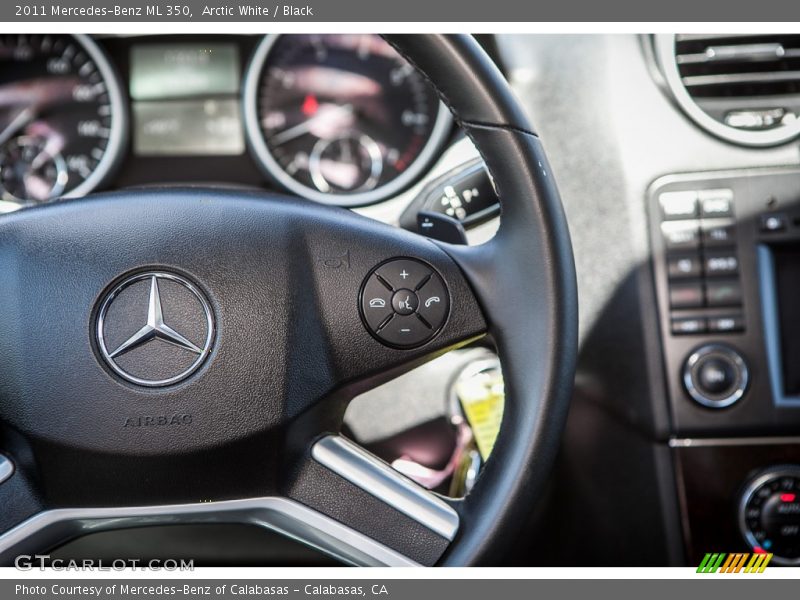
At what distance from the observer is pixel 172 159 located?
1600mm

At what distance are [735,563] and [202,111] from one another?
1090 mm

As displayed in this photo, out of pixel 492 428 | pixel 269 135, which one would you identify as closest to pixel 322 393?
pixel 492 428

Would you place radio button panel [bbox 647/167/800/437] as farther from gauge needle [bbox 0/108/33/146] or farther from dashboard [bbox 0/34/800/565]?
gauge needle [bbox 0/108/33/146]

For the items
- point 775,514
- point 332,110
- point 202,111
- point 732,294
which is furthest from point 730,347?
point 202,111

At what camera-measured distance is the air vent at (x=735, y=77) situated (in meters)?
1.24

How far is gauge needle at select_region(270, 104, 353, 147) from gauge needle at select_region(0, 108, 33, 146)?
Result: 16.7 inches

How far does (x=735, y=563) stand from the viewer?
1136 millimetres

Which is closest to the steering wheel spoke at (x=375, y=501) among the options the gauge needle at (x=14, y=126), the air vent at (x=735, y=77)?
the air vent at (x=735, y=77)

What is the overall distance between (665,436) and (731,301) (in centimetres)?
19

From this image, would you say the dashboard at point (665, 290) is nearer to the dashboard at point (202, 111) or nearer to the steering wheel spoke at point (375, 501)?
the dashboard at point (202, 111)

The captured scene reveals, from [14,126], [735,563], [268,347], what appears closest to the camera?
[268,347]

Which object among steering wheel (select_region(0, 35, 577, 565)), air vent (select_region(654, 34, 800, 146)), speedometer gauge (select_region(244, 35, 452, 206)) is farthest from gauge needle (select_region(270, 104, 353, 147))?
steering wheel (select_region(0, 35, 577, 565))

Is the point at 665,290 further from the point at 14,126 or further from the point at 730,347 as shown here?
the point at 14,126
